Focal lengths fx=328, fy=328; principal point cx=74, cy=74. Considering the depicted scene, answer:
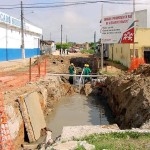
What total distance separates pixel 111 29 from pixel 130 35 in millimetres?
2373

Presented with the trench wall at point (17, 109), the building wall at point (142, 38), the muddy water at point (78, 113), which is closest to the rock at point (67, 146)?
the trench wall at point (17, 109)

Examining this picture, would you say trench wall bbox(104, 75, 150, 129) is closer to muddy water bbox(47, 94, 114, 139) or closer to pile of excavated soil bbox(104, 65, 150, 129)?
pile of excavated soil bbox(104, 65, 150, 129)

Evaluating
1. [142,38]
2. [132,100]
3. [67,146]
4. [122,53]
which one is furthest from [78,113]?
[122,53]

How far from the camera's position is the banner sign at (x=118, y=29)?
26047 mm

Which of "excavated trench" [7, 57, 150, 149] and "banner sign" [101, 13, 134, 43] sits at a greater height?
"banner sign" [101, 13, 134, 43]

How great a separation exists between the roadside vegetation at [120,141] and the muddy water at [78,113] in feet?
21.1

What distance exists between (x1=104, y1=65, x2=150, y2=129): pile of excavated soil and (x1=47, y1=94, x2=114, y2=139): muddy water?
92cm

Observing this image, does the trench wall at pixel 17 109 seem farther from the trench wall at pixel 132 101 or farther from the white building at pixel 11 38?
the white building at pixel 11 38

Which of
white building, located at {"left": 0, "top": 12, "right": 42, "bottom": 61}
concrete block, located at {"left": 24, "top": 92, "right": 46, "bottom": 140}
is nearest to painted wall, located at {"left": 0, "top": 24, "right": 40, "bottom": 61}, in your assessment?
white building, located at {"left": 0, "top": 12, "right": 42, "bottom": 61}

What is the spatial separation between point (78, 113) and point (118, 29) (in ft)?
34.4

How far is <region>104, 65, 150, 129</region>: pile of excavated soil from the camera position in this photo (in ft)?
40.5

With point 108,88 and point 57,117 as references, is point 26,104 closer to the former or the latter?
point 57,117

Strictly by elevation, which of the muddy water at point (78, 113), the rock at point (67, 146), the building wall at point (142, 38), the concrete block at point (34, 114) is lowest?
the muddy water at point (78, 113)

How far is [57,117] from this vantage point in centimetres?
1820
